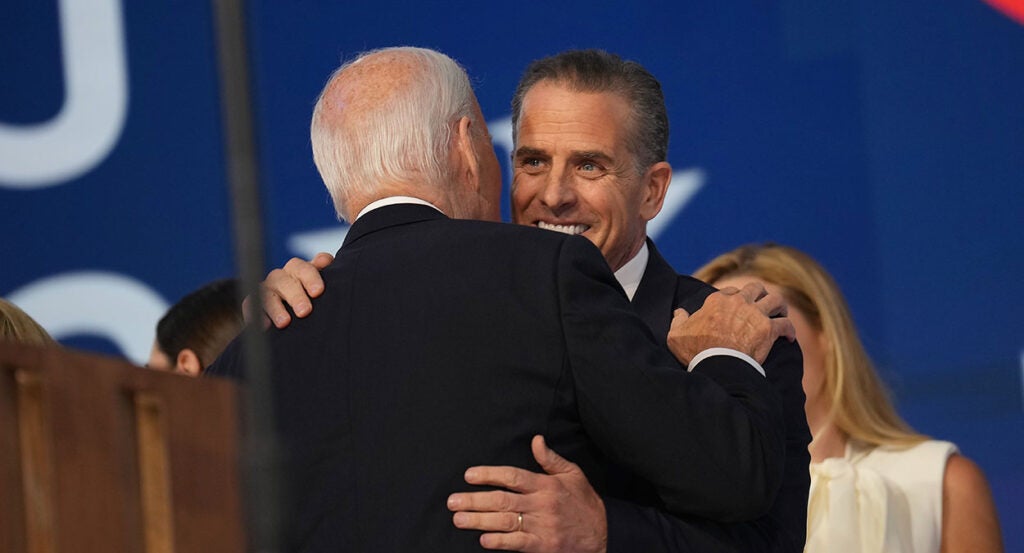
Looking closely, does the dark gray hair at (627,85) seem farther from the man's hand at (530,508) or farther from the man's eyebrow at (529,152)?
the man's hand at (530,508)

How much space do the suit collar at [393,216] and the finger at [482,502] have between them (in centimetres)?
36

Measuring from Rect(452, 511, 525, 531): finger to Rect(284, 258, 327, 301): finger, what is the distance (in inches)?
13.5

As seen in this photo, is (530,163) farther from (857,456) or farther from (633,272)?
(857,456)

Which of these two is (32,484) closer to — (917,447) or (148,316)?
(917,447)

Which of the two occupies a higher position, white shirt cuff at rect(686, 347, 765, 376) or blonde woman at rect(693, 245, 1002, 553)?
white shirt cuff at rect(686, 347, 765, 376)

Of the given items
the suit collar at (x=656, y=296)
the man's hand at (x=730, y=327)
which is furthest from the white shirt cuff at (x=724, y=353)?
the suit collar at (x=656, y=296)

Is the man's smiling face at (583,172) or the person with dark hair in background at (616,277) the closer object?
the person with dark hair in background at (616,277)

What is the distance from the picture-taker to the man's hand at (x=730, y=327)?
6.31 feet

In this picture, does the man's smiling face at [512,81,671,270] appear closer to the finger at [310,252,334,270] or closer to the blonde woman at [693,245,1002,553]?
the finger at [310,252,334,270]

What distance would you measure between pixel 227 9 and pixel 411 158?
84cm

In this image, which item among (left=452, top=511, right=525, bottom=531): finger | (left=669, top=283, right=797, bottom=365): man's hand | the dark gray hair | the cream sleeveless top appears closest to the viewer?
(left=452, top=511, right=525, bottom=531): finger

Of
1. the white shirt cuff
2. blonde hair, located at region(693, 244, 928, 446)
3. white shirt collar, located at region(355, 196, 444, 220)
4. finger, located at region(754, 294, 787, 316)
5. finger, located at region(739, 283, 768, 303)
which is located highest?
white shirt collar, located at region(355, 196, 444, 220)

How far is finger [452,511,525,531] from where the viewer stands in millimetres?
1672

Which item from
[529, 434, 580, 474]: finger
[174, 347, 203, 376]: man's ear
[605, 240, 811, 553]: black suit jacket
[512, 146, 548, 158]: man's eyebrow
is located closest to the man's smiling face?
[512, 146, 548, 158]: man's eyebrow
